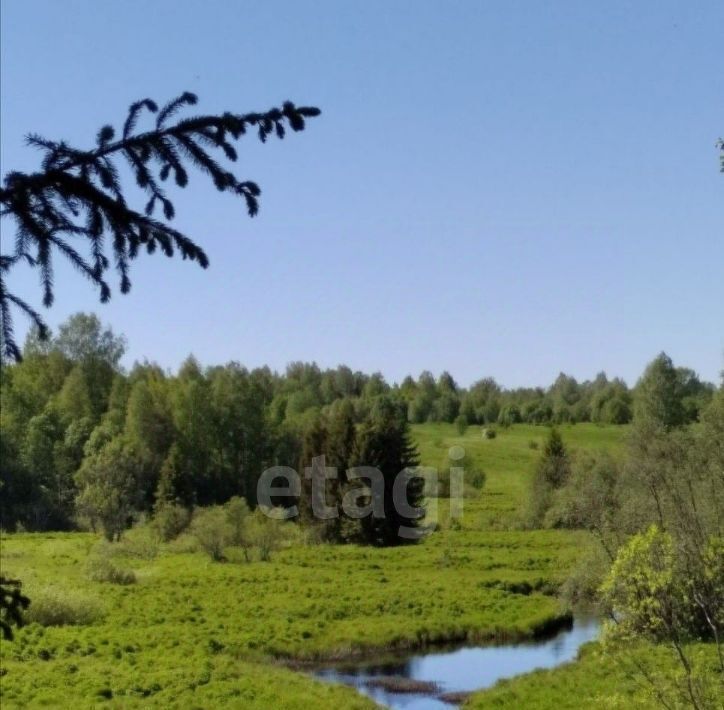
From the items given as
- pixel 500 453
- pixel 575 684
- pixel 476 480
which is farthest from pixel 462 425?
pixel 575 684

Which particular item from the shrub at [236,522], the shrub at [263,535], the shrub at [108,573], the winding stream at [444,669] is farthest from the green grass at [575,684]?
the shrub at [236,522]

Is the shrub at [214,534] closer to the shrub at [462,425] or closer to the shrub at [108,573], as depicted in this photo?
the shrub at [108,573]

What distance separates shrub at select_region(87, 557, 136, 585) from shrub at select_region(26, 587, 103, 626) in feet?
27.2

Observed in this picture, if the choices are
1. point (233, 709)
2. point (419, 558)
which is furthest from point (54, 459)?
point (233, 709)

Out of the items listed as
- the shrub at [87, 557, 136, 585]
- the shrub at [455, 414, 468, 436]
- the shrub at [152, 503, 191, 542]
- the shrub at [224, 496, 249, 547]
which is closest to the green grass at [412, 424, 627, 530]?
the shrub at [455, 414, 468, 436]

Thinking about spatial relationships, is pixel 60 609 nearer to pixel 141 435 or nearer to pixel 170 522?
pixel 170 522

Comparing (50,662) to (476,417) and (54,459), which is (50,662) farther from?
(476,417)

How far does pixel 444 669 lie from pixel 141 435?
1879 inches

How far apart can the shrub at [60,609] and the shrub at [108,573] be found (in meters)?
8.28

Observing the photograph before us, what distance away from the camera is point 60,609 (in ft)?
97.7

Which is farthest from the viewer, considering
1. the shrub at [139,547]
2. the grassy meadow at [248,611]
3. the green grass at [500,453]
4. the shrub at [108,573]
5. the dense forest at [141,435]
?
the green grass at [500,453]

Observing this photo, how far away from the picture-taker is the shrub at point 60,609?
→ 2941 cm

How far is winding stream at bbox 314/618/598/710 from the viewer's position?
2322 centimetres

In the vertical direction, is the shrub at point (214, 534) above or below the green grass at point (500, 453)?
below
